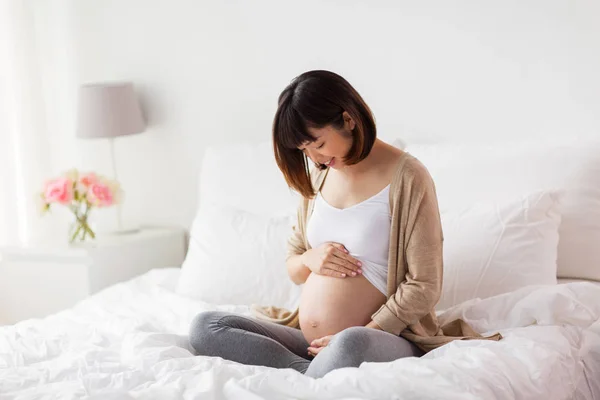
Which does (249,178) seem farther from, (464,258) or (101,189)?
(464,258)

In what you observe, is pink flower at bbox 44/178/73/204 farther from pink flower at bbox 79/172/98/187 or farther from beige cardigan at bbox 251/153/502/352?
beige cardigan at bbox 251/153/502/352

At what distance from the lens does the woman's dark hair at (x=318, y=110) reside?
1.79 meters

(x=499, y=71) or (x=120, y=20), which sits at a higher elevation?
(x=120, y=20)

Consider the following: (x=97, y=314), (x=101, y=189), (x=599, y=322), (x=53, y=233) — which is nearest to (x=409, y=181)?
(x=599, y=322)

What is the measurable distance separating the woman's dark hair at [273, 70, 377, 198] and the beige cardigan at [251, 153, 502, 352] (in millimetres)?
126

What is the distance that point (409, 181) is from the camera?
184 centimetres

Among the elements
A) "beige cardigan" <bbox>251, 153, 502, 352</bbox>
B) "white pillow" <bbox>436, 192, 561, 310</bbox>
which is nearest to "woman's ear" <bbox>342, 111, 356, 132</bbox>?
"beige cardigan" <bbox>251, 153, 502, 352</bbox>

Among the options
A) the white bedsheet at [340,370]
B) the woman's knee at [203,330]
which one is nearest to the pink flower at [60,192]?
the white bedsheet at [340,370]

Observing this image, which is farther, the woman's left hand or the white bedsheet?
the woman's left hand

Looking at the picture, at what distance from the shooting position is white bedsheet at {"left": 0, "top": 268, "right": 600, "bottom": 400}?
1559mm

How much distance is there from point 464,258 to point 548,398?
642mm

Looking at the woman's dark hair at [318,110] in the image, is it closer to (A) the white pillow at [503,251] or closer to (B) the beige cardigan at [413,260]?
(B) the beige cardigan at [413,260]

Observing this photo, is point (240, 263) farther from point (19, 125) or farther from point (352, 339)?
point (19, 125)

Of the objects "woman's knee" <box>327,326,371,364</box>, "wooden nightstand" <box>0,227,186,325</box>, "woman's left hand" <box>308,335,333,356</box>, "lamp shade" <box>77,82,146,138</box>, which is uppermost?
"lamp shade" <box>77,82,146,138</box>
